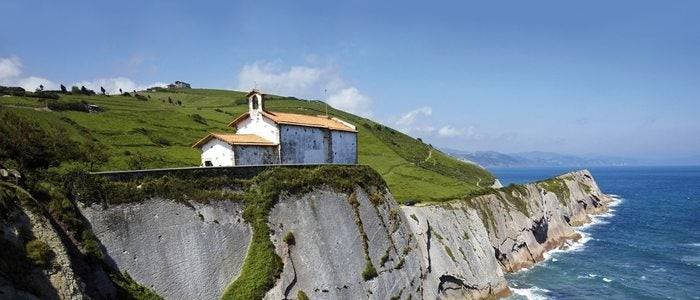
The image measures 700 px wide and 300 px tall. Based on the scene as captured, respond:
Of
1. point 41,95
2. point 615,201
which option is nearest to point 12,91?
point 41,95

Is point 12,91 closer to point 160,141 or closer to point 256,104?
point 160,141

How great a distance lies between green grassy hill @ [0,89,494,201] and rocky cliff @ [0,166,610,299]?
17452 millimetres

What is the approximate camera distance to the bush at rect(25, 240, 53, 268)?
24438 mm

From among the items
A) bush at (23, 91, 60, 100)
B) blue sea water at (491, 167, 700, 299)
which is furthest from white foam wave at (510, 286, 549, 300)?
bush at (23, 91, 60, 100)

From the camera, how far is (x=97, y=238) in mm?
30312

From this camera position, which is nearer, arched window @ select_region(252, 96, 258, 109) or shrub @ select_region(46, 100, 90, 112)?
arched window @ select_region(252, 96, 258, 109)

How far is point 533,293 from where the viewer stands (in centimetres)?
5869

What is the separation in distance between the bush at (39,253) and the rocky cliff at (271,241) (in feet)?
1.02

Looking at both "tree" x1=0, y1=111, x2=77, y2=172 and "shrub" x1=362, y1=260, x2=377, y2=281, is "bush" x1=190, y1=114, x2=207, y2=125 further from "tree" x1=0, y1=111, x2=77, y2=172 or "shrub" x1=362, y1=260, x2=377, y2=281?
"shrub" x1=362, y1=260, x2=377, y2=281

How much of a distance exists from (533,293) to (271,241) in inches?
1383

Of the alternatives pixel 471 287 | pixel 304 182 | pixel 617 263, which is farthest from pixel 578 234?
pixel 304 182

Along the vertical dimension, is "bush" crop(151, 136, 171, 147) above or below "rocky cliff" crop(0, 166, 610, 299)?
above

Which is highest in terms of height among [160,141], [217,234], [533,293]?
[160,141]

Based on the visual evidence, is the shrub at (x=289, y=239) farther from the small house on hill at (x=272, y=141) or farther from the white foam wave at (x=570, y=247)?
the white foam wave at (x=570, y=247)
